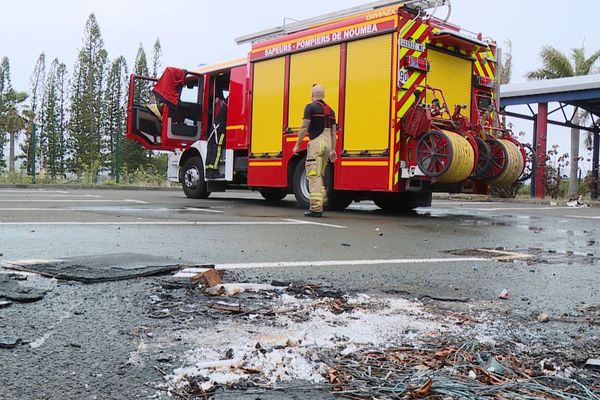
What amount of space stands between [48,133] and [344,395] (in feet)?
173

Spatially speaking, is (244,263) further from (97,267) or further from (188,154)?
(188,154)

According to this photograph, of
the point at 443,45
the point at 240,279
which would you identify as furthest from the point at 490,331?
the point at 443,45

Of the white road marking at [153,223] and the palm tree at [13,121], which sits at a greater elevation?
the palm tree at [13,121]

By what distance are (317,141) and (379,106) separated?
3.97 ft


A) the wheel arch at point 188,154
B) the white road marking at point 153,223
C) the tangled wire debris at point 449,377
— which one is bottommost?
the tangled wire debris at point 449,377

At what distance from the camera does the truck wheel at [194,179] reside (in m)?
12.8

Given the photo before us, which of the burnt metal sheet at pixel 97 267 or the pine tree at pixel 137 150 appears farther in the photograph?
the pine tree at pixel 137 150

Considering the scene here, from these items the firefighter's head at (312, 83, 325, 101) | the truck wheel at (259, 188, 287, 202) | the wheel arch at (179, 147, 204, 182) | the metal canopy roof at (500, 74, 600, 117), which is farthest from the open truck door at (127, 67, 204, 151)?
the metal canopy roof at (500, 74, 600, 117)

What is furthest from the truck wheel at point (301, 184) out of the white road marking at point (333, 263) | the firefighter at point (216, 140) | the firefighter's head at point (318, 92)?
the white road marking at point (333, 263)

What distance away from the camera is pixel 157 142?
13328 millimetres

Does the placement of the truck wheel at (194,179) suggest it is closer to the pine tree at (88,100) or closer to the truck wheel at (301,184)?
the truck wheel at (301,184)

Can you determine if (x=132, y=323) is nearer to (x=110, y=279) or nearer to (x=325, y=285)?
(x=110, y=279)

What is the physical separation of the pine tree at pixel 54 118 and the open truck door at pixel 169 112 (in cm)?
3670

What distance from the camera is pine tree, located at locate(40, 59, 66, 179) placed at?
48.3 metres
